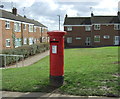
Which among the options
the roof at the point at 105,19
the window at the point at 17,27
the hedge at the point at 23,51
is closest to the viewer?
the hedge at the point at 23,51

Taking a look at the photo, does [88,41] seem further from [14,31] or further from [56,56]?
[56,56]

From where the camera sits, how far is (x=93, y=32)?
44969 mm

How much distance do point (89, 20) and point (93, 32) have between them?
3664 mm

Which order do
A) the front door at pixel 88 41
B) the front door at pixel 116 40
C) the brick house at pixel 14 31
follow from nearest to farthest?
the brick house at pixel 14 31, the front door at pixel 116 40, the front door at pixel 88 41

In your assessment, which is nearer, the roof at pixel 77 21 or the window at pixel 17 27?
the window at pixel 17 27

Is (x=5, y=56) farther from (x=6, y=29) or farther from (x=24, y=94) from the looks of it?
(x=6, y=29)

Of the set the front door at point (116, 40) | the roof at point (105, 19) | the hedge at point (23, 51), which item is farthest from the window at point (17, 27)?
the front door at point (116, 40)

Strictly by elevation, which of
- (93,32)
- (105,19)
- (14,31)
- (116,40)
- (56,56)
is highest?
(105,19)

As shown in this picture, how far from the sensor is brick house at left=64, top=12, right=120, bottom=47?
44844 mm

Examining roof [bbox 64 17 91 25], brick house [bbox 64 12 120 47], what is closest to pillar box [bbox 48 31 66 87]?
brick house [bbox 64 12 120 47]

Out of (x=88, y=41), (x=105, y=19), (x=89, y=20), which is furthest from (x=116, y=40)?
(x=89, y=20)

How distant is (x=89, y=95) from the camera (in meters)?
5.01

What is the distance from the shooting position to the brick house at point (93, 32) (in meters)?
44.8

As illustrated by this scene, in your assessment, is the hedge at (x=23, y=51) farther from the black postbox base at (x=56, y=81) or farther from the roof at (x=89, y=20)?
the roof at (x=89, y=20)
